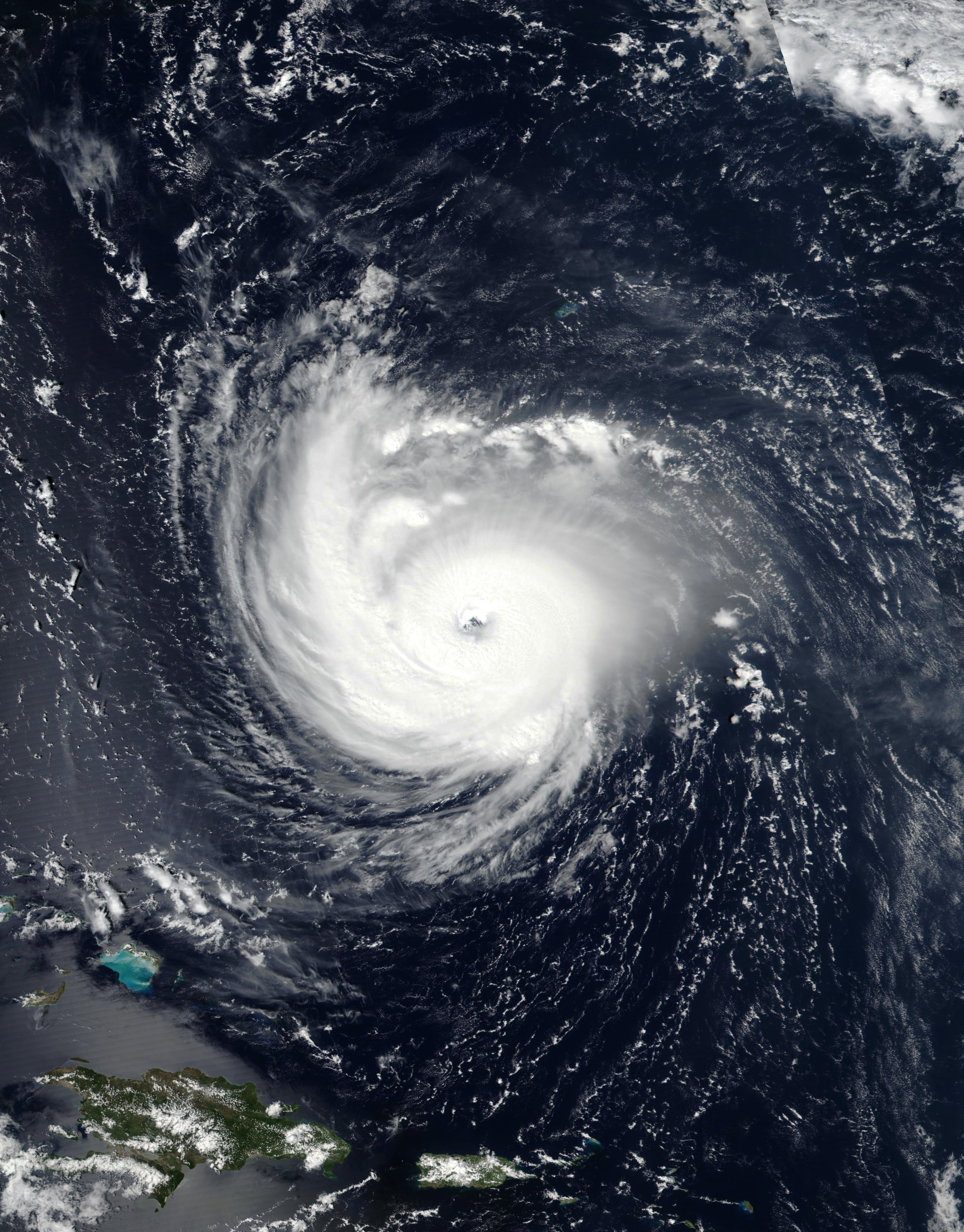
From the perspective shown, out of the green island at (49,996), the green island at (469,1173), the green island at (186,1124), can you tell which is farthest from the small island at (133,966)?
the green island at (469,1173)

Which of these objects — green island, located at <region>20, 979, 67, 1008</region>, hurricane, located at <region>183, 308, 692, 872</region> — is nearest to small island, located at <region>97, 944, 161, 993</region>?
green island, located at <region>20, 979, 67, 1008</region>

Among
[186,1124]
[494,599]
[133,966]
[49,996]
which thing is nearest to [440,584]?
[494,599]

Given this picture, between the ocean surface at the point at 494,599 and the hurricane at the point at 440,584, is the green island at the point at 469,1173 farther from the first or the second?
the hurricane at the point at 440,584

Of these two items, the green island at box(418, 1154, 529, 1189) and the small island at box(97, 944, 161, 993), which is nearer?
the green island at box(418, 1154, 529, 1189)

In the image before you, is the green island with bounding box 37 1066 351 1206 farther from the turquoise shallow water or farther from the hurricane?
the hurricane

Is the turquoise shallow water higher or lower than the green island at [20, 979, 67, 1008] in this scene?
higher

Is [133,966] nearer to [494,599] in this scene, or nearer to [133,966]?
[133,966]
